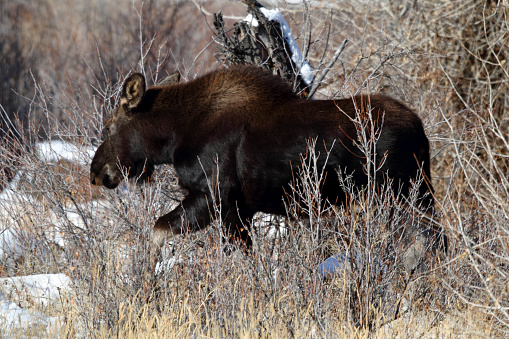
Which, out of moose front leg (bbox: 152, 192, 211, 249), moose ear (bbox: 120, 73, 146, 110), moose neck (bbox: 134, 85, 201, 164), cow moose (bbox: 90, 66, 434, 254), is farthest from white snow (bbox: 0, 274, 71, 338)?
moose ear (bbox: 120, 73, 146, 110)

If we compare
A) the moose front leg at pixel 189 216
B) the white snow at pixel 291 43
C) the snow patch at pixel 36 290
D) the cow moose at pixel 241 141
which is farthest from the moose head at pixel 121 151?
the white snow at pixel 291 43

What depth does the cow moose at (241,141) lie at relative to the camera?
18.7 ft

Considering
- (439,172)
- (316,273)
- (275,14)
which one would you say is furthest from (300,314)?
(439,172)

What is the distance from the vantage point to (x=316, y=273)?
15.8 ft

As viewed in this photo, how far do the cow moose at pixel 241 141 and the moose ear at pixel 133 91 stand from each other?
10mm

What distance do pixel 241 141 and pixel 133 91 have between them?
136cm

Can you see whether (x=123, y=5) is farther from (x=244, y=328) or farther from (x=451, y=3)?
(x=244, y=328)

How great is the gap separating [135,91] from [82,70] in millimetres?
19460

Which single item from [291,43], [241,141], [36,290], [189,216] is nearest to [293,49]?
[291,43]

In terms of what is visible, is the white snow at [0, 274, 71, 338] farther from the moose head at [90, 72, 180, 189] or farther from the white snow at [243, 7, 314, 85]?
the white snow at [243, 7, 314, 85]

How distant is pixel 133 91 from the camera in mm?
6547


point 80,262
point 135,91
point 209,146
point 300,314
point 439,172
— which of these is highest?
point 135,91

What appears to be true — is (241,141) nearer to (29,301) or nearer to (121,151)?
(121,151)

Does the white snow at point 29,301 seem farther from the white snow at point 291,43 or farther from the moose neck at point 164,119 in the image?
the white snow at point 291,43
